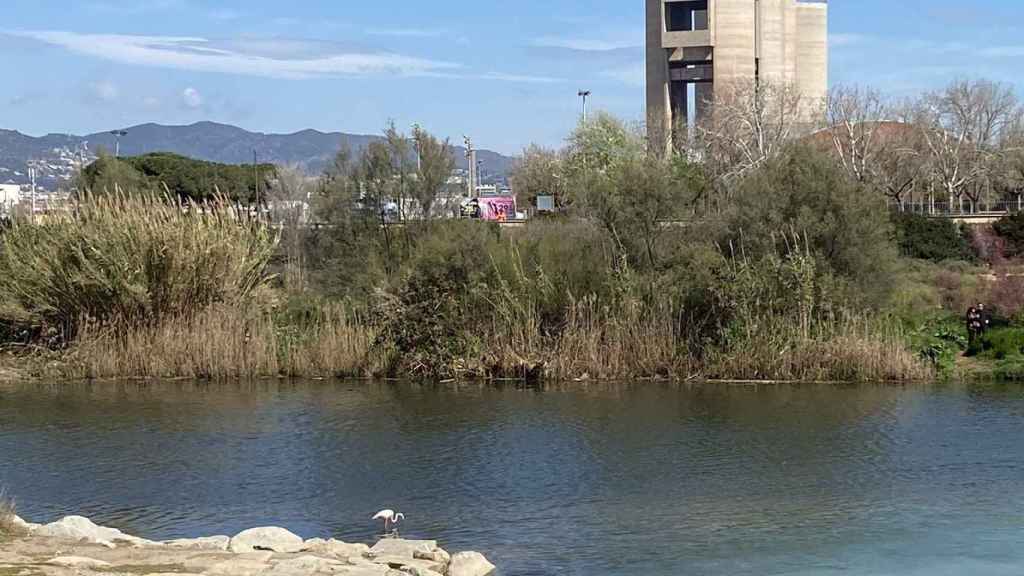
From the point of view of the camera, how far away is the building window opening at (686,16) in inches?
3814

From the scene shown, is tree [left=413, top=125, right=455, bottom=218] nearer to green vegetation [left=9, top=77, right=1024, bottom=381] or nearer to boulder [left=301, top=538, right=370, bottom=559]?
A: green vegetation [left=9, top=77, right=1024, bottom=381]

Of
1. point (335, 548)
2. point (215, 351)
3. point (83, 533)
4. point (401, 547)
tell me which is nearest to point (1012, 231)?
point (215, 351)

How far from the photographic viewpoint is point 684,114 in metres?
102

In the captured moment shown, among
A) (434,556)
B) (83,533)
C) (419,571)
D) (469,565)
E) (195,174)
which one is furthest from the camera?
(195,174)

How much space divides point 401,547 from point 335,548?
2.47ft

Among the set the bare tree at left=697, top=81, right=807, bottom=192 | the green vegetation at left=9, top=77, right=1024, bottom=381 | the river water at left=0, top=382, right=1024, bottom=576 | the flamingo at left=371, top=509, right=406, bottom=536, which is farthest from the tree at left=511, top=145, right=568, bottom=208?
the flamingo at left=371, top=509, right=406, bottom=536

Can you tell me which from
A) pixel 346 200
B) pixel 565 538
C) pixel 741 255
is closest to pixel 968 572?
pixel 565 538

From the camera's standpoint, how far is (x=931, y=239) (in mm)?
48656

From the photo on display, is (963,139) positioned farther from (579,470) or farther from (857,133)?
(579,470)

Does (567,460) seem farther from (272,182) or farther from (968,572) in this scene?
(272,182)

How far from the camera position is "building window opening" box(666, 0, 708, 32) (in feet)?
318

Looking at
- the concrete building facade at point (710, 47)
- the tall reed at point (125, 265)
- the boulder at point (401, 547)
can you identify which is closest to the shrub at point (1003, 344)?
the tall reed at point (125, 265)

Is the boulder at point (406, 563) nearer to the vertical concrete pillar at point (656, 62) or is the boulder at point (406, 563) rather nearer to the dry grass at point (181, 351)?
the dry grass at point (181, 351)

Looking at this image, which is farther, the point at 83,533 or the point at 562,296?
the point at 562,296
